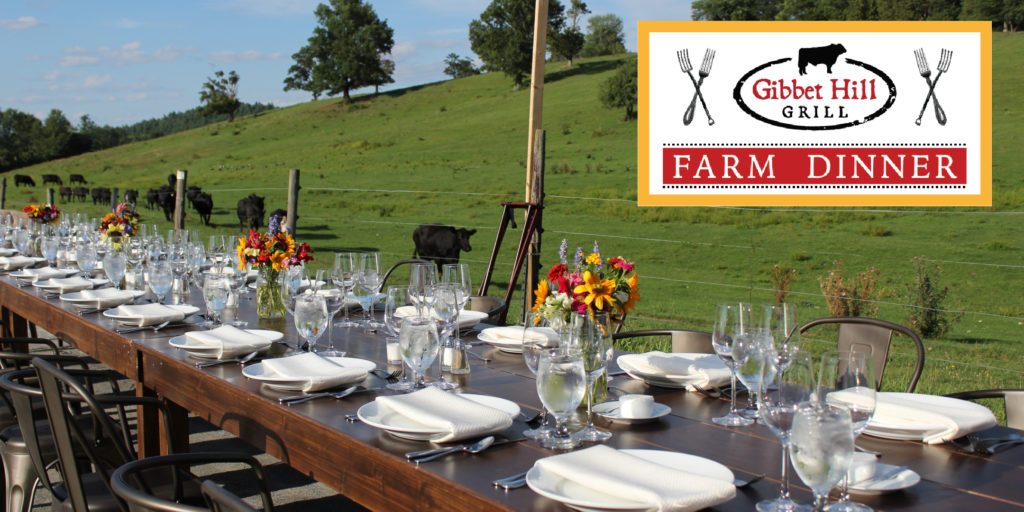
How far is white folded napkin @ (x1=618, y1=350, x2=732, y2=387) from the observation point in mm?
2463

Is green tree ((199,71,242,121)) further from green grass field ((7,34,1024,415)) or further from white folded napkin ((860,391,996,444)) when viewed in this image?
white folded napkin ((860,391,996,444))

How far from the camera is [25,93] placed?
2416 inches

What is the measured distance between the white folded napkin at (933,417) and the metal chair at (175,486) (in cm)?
138

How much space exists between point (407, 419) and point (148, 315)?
1.88 meters

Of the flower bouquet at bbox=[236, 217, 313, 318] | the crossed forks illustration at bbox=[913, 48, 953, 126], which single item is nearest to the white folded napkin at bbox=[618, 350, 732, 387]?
the flower bouquet at bbox=[236, 217, 313, 318]

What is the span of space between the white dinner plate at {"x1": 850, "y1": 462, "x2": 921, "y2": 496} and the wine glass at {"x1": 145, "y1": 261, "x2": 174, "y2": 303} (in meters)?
3.05

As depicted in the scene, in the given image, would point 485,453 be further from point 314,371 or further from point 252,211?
point 252,211

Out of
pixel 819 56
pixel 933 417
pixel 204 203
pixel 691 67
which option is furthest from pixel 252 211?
pixel 933 417

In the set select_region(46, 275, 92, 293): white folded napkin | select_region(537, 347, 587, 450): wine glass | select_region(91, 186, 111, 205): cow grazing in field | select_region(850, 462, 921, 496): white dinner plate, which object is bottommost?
select_region(850, 462, 921, 496): white dinner plate

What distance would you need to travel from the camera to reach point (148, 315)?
134 inches

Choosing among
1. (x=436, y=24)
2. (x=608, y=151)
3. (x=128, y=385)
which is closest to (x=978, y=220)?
(x=608, y=151)

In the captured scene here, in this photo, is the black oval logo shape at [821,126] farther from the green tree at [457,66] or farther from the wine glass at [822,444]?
the green tree at [457,66]

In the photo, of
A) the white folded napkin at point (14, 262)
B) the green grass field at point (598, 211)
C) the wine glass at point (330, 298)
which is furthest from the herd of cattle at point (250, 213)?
the wine glass at point (330, 298)

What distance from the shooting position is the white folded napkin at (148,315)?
339 centimetres
